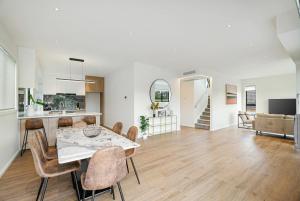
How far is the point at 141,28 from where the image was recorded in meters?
2.81

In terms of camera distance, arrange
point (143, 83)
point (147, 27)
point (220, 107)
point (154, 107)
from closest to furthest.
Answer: point (147, 27) < point (143, 83) < point (154, 107) < point (220, 107)

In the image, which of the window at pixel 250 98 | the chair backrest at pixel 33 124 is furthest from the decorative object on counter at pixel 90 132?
the window at pixel 250 98

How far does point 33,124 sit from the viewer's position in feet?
12.0

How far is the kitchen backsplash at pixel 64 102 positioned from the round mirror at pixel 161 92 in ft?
13.1

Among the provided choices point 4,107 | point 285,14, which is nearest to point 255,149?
point 285,14

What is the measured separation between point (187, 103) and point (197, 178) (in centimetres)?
557

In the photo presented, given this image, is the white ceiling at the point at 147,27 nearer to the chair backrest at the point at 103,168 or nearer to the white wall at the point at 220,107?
the chair backrest at the point at 103,168

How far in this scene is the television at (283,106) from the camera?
6.39 meters

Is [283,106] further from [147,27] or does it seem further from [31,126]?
[31,126]

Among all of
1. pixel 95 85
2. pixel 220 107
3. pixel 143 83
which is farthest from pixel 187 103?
pixel 95 85

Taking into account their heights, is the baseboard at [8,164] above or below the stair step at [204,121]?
below

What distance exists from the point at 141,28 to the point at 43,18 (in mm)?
1681

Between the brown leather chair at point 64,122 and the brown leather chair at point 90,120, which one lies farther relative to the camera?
the brown leather chair at point 90,120

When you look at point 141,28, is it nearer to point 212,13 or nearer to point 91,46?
point 212,13
